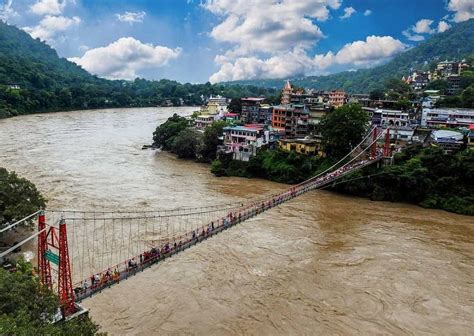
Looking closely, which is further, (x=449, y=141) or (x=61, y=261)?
(x=449, y=141)

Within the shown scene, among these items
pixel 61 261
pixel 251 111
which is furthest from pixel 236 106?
pixel 61 261

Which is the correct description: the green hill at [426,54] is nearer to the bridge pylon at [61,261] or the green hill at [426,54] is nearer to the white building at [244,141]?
the white building at [244,141]

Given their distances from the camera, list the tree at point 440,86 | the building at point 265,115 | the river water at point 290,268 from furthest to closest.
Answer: the tree at point 440,86 < the building at point 265,115 < the river water at point 290,268

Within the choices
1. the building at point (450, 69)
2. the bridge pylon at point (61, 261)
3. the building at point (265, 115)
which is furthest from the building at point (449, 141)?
the building at point (450, 69)

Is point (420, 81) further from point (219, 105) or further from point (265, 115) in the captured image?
point (265, 115)

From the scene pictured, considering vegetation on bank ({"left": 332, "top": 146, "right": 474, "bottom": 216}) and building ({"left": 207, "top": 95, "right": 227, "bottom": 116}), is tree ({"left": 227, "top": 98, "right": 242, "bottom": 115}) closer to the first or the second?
building ({"left": 207, "top": 95, "right": 227, "bottom": 116})

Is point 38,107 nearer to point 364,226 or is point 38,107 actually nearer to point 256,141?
point 256,141
